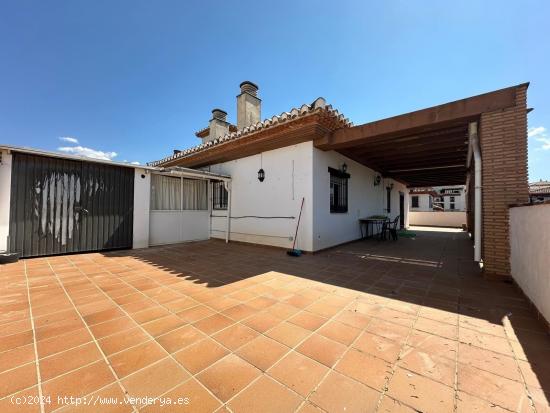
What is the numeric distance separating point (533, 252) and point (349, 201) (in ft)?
18.1

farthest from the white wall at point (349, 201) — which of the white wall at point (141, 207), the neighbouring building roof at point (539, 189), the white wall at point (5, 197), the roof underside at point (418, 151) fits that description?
the neighbouring building roof at point (539, 189)

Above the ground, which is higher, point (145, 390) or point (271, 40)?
point (271, 40)

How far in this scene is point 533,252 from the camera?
9.05 ft

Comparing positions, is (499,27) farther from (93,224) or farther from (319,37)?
(93,224)

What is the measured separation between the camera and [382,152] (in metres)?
7.71

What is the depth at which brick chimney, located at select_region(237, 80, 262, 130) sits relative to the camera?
8.75 meters

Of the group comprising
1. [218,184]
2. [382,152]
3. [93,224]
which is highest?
[382,152]

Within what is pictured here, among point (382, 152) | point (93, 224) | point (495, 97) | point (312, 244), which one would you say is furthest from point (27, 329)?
point (382, 152)

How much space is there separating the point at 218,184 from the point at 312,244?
16.5 feet

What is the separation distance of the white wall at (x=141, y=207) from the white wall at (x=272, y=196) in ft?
8.73

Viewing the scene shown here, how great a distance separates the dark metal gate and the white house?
3162mm

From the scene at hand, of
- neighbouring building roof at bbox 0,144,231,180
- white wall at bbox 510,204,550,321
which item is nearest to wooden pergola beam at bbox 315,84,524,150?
white wall at bbox 510,204,550,321

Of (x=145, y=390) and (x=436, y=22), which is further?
(x=436, y=22)

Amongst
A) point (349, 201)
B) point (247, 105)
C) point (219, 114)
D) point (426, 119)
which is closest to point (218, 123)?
point (219, 114)
